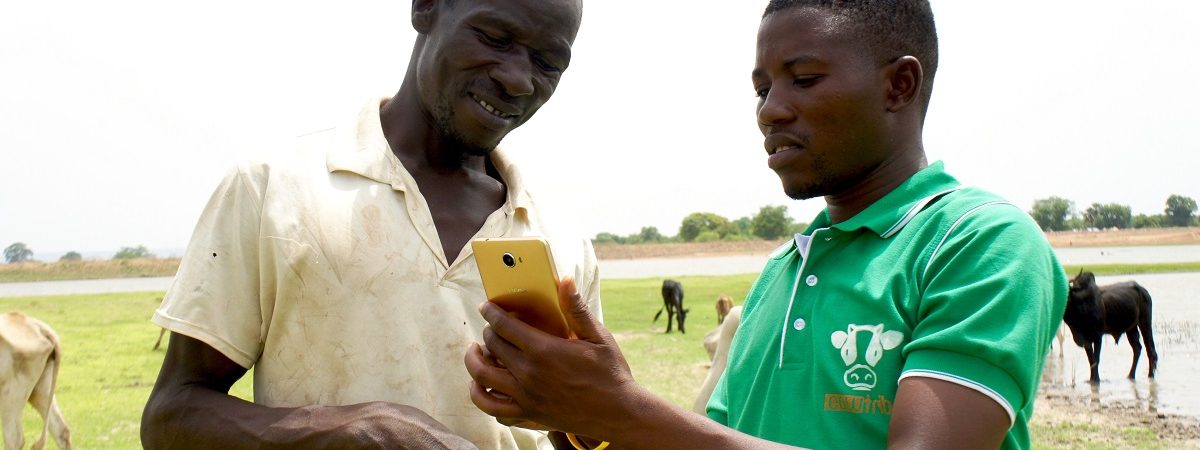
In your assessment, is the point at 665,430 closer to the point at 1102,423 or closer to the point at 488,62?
the point at 488,62

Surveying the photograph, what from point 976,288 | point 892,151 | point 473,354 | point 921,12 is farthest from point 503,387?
point 921,12

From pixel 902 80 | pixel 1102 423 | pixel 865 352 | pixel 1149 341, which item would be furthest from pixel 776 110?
pixel 1149 341

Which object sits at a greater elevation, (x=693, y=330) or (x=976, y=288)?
(x=976, y=288)

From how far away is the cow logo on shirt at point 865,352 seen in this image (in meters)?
1.44

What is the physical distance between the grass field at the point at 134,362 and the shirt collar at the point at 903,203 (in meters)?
9.03

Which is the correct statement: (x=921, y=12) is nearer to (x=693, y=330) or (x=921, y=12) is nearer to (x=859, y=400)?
(x=859, y=400)

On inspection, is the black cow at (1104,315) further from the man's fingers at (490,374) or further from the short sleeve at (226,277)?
the man's fingers at (490,374)

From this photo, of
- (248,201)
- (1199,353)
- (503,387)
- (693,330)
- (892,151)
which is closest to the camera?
(503,387)

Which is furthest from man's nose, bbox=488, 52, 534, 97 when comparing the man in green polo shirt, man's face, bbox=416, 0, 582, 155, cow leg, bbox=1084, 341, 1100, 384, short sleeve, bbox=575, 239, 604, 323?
cow leg, bbox=1084, 341, 1100, 384

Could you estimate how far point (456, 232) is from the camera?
7.38ft

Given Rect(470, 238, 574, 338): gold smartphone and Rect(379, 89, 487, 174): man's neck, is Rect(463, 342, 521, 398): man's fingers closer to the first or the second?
Rect(470, 238, 574, 338): gold smartphone

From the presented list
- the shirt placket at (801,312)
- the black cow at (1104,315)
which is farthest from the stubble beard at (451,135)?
the black cow at (1104,315)

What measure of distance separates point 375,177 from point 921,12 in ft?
3.99

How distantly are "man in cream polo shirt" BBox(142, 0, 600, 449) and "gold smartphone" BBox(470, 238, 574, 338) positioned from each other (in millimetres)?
474
